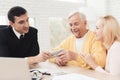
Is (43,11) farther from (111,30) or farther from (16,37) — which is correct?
(111,30)

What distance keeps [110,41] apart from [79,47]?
0.73 metres

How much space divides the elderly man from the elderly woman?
17 centimetres

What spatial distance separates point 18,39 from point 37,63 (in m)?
0.61

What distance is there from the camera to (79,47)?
272cm

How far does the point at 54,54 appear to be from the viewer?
2.33 metres

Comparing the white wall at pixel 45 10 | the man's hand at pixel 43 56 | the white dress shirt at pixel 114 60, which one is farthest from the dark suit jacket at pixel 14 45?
the white dress shirt at pixel 114 60

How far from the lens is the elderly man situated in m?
2.31

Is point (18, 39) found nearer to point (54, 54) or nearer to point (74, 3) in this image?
point (54, 54)

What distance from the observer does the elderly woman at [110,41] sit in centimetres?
190

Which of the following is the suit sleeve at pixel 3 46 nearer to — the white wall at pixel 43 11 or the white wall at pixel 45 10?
the white wall at pixel 45 10

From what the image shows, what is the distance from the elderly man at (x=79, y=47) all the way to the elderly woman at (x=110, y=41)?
170mm

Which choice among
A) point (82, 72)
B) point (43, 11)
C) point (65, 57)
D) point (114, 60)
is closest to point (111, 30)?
point (114, 60)

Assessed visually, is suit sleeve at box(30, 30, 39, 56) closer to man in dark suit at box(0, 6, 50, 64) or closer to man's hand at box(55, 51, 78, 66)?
man in dark suit at box(0, 6, 50, 64)

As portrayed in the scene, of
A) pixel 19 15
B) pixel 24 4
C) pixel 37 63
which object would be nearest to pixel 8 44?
pixel 19 15
